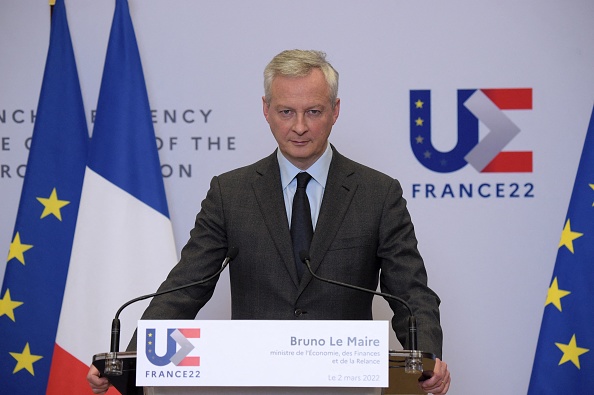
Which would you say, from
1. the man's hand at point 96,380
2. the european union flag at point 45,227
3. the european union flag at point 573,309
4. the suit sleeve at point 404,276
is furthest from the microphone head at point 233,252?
the european union flag at point 573,309

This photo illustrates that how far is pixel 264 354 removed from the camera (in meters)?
1.92

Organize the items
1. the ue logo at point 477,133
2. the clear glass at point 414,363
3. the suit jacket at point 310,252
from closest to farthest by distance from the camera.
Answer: the clear glass at point 414,363
the suit jacket at point 310,252
the ue logo at point 477,133

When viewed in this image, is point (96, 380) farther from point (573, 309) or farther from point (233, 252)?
point (573, 309)

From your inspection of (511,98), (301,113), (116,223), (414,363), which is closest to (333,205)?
(301,113)

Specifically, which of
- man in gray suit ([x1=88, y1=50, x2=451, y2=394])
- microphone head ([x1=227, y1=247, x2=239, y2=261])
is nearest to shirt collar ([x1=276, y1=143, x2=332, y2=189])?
man in gray suit ([x1=88, y1=50, x2=451, y2=394])

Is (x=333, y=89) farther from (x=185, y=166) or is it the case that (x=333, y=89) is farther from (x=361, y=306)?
(x=185, y=166)

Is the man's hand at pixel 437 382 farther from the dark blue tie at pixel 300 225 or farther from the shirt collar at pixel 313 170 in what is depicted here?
the shirt collar at pixel 313 170

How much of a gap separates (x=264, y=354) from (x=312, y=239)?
3.47ft

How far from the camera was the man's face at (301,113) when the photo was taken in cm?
292

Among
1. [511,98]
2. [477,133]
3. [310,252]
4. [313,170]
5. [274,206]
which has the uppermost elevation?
[511,98]

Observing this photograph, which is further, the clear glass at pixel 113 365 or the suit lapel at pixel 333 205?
the suit lapel at pixel 333 205

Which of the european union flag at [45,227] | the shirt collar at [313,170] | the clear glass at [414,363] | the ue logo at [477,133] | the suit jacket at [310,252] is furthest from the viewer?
the ue logo at [477,133]

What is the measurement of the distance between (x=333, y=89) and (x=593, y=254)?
76.8 inches

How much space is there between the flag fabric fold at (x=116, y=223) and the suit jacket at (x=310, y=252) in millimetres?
1241
